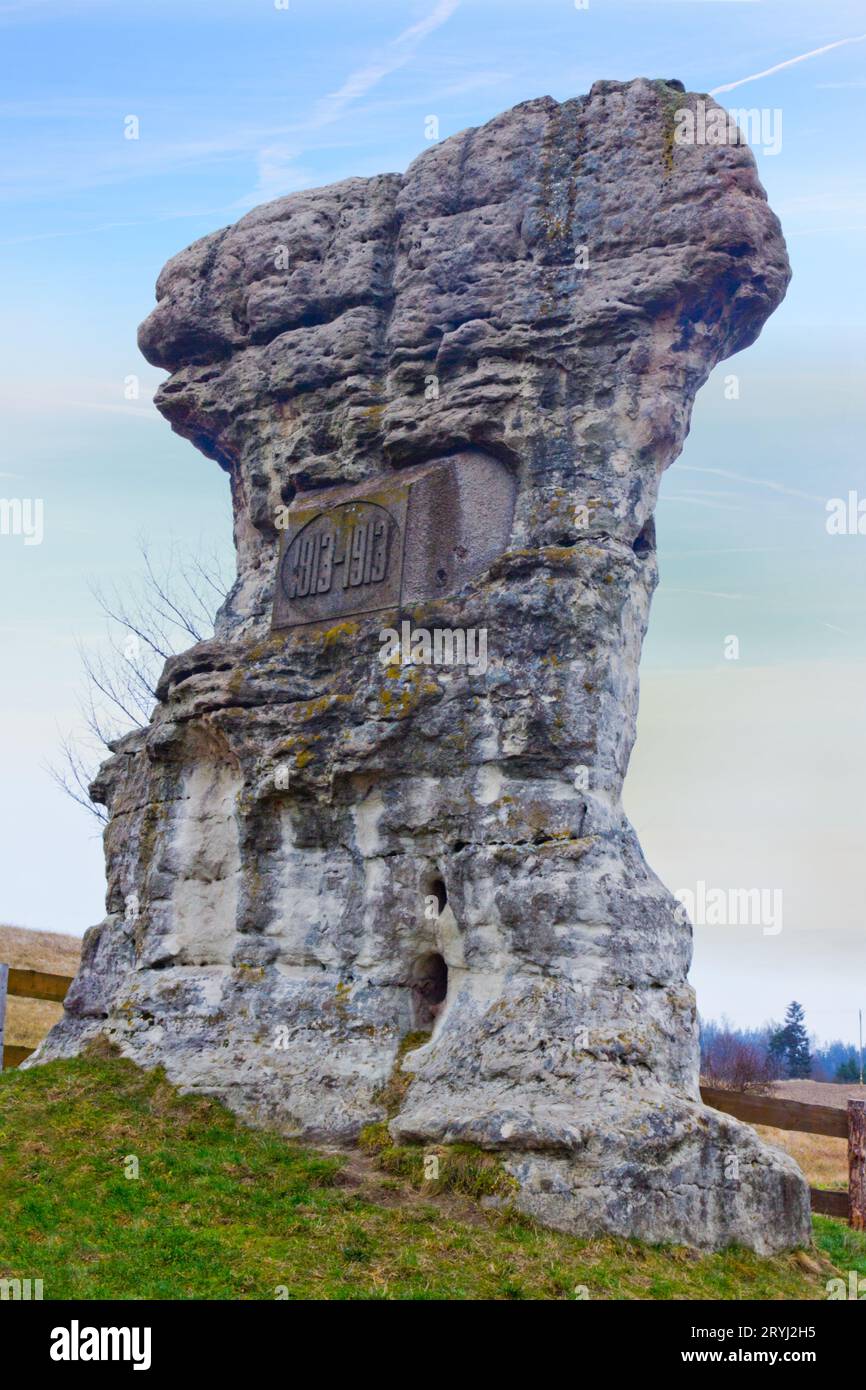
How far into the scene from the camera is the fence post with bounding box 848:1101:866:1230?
12.1 m

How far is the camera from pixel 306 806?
12.3 m

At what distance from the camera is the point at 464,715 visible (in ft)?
37.8

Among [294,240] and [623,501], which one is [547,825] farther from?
[294,240]

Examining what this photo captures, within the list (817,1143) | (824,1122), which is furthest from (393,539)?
(817,1143)

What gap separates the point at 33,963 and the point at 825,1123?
17.9 m

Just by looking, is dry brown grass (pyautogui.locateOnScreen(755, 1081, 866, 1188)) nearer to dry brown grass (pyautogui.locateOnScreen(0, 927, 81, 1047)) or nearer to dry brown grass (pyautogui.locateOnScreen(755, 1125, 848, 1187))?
dry brown grass (pyautogui.locateOnScreen(755, 1125, 848, 1187))

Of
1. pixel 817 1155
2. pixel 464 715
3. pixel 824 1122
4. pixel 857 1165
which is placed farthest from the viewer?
pixel 817 1155

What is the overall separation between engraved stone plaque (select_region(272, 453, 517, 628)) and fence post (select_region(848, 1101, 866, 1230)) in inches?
229

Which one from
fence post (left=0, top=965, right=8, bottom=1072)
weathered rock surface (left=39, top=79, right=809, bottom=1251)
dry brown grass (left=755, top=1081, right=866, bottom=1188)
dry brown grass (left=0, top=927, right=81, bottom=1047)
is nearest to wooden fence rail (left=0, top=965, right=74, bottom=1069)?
fence post (left=0, top=965, right=8, bottom=1072)

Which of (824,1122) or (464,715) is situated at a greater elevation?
(464,715)

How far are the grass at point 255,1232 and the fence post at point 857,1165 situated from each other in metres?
0.75

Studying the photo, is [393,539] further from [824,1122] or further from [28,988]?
[824,1122]

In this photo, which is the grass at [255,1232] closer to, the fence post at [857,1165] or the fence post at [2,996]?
the fence post at [857,1165]

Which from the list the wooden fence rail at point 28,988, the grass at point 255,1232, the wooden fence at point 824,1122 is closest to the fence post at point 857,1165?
the wooden fence at point 824,1122
